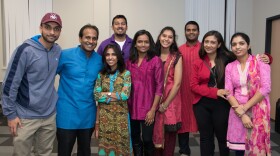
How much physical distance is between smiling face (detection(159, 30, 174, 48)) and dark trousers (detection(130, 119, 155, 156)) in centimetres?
78

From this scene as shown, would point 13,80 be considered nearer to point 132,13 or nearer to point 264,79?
point 264,79

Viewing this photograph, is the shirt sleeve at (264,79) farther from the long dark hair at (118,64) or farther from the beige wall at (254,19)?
the beige wall at (254,19)

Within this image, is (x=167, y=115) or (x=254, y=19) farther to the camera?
(x=254, y=19)

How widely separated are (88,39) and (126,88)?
0.53 meters

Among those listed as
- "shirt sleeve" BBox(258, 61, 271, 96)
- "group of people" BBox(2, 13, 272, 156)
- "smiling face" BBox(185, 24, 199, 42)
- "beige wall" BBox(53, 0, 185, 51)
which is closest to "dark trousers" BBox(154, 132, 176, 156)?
"group of people" BBox(2, 13, 272, 156)

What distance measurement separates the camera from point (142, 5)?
17.9 feet

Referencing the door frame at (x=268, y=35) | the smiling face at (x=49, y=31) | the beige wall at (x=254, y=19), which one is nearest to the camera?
the smiling face at (x=49, y=31)

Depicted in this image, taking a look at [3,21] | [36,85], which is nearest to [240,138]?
[36,85]

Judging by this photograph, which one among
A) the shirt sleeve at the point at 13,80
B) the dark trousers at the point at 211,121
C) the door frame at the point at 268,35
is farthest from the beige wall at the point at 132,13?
the shirt sleeve at the point at 13,80

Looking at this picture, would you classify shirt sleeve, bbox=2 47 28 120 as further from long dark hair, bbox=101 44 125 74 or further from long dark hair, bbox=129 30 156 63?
long dark hair, bbox=129 30 156 63

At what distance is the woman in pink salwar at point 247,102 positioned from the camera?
2.16m

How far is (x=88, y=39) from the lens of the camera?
220 cm

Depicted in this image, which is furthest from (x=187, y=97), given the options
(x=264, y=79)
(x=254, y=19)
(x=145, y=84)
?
(x=254, y=19)

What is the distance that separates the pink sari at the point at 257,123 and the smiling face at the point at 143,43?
3.05 feet
